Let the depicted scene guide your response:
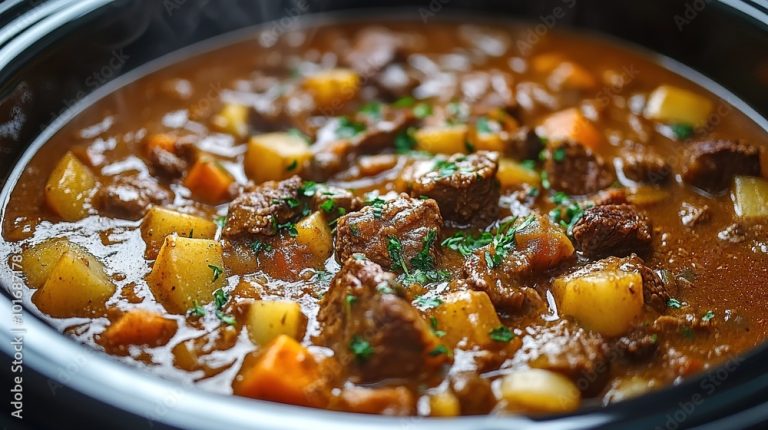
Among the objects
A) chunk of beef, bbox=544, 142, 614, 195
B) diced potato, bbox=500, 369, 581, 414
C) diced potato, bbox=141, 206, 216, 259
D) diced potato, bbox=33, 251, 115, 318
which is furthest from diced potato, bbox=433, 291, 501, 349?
diced potato, bbox=33, 251, 115, 318

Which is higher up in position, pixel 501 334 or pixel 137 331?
pixel 137 331

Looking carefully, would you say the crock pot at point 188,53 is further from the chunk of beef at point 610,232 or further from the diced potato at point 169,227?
the chunk of beef at point 610,232

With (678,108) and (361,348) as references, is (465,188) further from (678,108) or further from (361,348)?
(678,108)

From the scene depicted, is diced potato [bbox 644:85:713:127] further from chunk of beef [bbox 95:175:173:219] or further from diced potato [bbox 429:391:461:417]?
chunk of beef [bbox 95:175:173:219]

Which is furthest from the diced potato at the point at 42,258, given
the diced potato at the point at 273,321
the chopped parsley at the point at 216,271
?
the diced potato at the point at 273,321

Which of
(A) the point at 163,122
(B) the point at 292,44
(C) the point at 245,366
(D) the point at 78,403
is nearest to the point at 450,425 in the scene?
(C) the point at 245,366

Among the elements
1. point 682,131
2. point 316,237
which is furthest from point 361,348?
point 682,131

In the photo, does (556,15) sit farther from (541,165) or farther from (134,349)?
(134,349)
